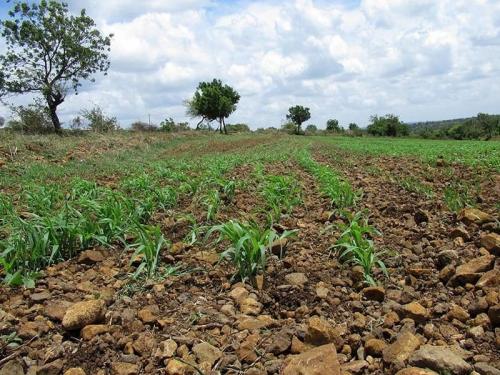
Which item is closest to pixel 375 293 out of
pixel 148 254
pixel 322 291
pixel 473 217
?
pixel 322 291

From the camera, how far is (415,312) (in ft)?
7.34

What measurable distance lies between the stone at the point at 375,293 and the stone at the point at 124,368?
1326 mm

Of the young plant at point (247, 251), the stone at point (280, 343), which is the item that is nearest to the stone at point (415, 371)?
the stone at point (280, 343)

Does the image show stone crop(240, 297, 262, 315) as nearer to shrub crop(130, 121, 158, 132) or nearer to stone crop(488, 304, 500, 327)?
stone crop(488, 304, 500, 327)

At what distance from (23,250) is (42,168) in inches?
348

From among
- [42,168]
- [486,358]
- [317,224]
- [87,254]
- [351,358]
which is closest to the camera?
[486,358]

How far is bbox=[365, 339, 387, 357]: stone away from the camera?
198 centimetres

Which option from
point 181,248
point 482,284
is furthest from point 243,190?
point 482,284

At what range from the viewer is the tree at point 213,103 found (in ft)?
161

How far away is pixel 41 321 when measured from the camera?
93.0 inches

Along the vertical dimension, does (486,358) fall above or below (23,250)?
below

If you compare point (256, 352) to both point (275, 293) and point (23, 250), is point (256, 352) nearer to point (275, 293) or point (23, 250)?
point (275, 293)

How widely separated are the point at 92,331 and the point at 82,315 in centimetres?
11

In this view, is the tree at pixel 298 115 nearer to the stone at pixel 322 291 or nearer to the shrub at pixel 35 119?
the shrub at pixel 35 119
